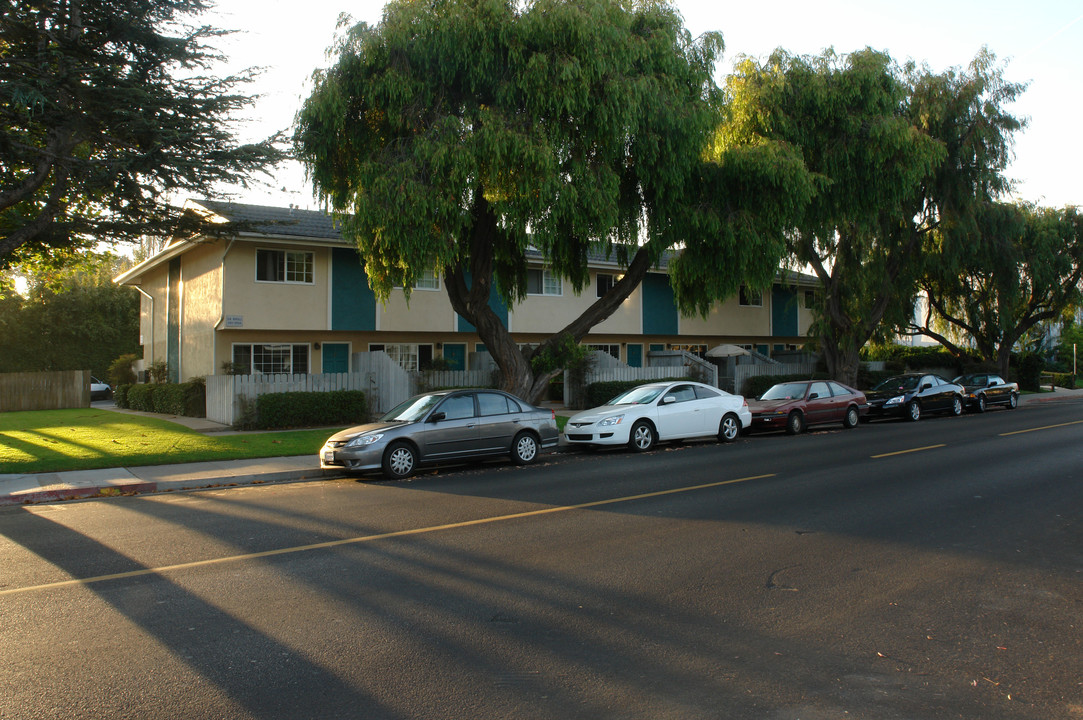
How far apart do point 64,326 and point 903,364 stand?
45.7 m

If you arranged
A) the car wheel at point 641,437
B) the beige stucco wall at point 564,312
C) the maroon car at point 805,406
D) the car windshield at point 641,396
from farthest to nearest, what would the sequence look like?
1. the beige stucco wall at point 564,312
2. the maroon car at point 805,406
3. the car windshield at point 641,396
4. the car wheel at point 641,437

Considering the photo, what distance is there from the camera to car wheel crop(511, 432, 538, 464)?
46.6 feet

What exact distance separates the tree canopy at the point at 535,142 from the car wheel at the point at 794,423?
12.1ft

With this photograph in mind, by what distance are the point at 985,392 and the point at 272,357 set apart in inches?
970

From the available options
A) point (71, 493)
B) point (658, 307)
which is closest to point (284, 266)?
point (71, 493)

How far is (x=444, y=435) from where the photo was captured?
13297mm

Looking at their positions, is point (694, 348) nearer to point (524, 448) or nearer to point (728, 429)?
point (728, 429)

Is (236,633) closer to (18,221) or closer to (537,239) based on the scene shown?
(537,239)

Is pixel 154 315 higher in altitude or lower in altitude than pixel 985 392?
higher

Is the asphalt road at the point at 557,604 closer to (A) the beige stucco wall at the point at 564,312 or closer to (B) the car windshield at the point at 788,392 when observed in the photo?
(B) the car windshield at the point at 788,392

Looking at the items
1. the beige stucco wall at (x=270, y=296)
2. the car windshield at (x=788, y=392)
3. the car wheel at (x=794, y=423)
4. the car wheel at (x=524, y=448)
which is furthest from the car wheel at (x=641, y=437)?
the beige stucco wall at (x=270, y=296)

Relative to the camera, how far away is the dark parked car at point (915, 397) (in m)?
23.3

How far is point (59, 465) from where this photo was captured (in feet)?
44.8

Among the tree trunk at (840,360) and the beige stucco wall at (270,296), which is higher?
the beige stucco wall at (270,296)
